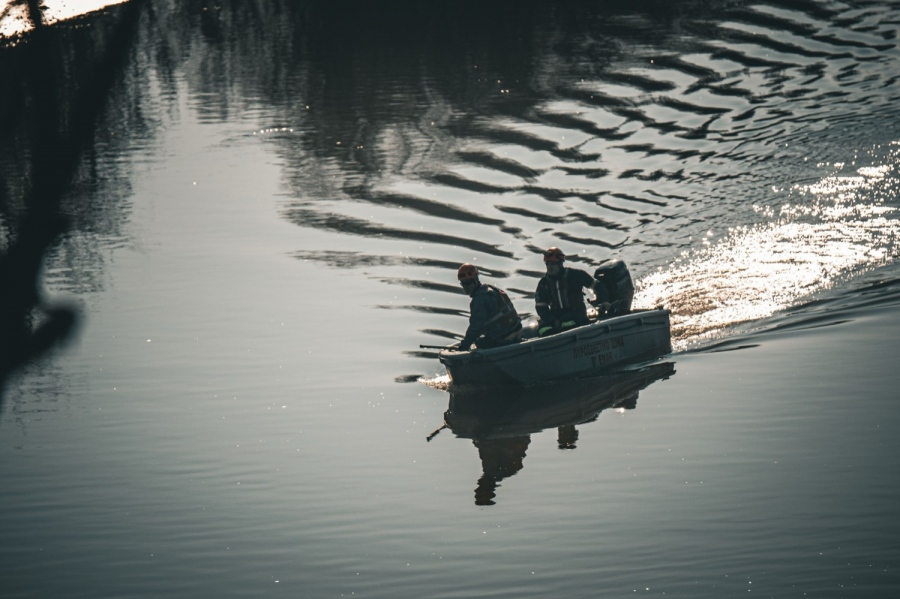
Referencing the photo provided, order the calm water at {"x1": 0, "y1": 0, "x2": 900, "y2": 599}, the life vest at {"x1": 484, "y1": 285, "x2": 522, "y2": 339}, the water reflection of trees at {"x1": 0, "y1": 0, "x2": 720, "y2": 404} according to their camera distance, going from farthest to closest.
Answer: the water reflection of trees at {"x1": 0, "y1": 0, "x2": 720, "y2": 404} → the life vest at {"x1": 484, "y1": 285, "x2": 522, "y2": 339} → the calm water at {"x1": 0, "y1": 0, "x2": 900, "y2": 599}

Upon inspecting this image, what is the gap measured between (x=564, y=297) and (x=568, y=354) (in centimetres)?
94

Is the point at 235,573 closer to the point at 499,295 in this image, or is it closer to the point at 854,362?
the point at 499,295

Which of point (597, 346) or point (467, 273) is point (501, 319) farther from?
point (597, 346)

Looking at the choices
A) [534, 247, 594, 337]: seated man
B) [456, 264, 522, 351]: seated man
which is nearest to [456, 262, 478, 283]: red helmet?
[456, 264, 522, 351]: seated man

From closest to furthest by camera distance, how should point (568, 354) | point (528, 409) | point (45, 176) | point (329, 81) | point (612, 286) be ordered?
point (45, 176) → point (528, 409) → point (568, 354) → point (612, 286) → point (329, 81)

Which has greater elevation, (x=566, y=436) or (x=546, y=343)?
(x=546, y=343)

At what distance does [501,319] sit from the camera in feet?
50.8

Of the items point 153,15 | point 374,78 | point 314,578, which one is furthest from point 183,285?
point 153,15

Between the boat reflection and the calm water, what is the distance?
6 centimetres

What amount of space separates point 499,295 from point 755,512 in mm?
5419

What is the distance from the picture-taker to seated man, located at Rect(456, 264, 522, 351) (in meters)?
15.2

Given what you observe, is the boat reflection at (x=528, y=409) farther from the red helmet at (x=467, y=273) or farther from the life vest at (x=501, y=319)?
the red helmet at (x=467, y=273)

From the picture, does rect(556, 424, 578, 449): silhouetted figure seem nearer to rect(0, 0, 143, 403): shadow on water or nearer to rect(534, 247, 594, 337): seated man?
rect(534, 247, 594, 337): seated man

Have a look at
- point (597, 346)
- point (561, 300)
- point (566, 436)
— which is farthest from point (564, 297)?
point (566, 436)
